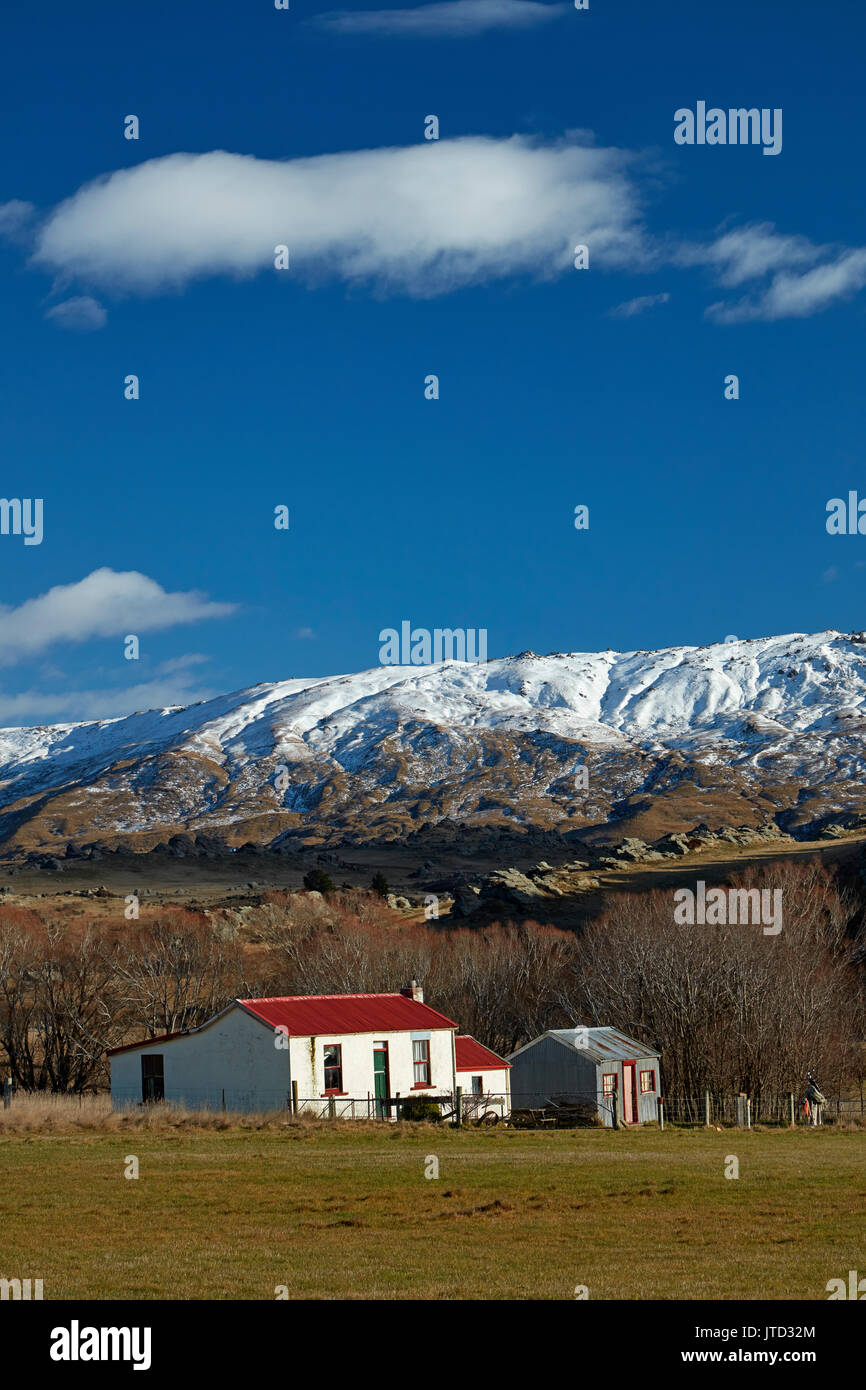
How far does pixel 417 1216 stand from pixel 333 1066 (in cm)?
3099

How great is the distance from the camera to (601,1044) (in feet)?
196

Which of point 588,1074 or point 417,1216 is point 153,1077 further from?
point 417,1216

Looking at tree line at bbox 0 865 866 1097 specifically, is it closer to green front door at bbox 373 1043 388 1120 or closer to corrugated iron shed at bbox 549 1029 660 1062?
corrugated iron shed at bbox 549 1029 660 1062

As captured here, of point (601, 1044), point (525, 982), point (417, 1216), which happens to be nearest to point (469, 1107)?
point (601, 1044)

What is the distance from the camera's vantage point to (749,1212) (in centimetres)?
2666

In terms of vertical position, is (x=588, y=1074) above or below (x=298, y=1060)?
below

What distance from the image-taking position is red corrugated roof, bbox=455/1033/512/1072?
2445 inches

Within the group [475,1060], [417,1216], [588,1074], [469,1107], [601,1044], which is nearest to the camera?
[417,1216]

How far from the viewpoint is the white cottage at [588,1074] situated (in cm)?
5684

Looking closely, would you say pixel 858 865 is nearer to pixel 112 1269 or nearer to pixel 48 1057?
pixel 48 1057

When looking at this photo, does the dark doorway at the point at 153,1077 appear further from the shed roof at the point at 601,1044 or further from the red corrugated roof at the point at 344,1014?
the shed roof at the point at 601,1044

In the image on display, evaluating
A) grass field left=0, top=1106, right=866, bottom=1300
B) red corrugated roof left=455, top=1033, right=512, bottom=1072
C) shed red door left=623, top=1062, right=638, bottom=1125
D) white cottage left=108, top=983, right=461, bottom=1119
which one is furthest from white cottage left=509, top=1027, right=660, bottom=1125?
grass field left=0, top=1106, right=866, bottom=1300

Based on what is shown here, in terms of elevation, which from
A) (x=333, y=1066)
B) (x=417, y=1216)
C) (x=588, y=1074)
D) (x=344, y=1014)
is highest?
(x=344, y=1014)

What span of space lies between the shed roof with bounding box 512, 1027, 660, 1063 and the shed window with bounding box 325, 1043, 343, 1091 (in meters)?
8.31
